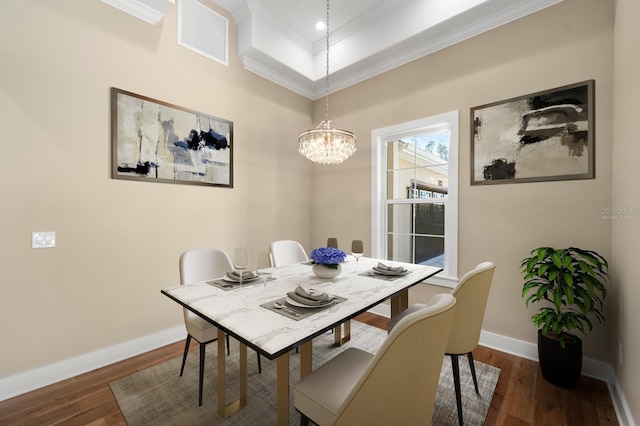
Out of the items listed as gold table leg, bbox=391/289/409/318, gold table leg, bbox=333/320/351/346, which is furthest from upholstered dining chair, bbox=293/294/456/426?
gold table leg, bbox=333/320/351/346

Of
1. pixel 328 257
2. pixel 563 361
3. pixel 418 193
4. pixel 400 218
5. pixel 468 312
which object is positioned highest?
pixel 418 193

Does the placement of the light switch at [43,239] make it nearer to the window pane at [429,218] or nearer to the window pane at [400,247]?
the window pane at [400,247]

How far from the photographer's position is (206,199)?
2932 mm

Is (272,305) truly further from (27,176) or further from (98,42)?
(98,42)

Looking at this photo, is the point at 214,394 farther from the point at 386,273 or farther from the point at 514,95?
the point at 514,95

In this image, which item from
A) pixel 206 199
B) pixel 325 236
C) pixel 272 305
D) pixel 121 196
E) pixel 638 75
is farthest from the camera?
pixel 325 236

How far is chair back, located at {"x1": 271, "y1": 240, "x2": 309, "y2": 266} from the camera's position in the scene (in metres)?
2.71

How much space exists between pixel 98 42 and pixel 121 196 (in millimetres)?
1263

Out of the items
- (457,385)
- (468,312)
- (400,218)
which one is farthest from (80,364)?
(400,218)

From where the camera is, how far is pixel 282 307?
133 cm

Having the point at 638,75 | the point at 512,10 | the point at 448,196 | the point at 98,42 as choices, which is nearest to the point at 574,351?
the point at 448,196

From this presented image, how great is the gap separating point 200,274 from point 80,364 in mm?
1192

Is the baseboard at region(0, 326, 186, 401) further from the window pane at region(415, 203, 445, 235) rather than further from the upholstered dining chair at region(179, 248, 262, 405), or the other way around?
the window pane at region(415, 203, 445, 235)

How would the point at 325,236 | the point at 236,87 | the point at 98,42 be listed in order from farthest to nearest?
1. the point at 325,236
2. the point at 236,87
3. the point at 98,42
